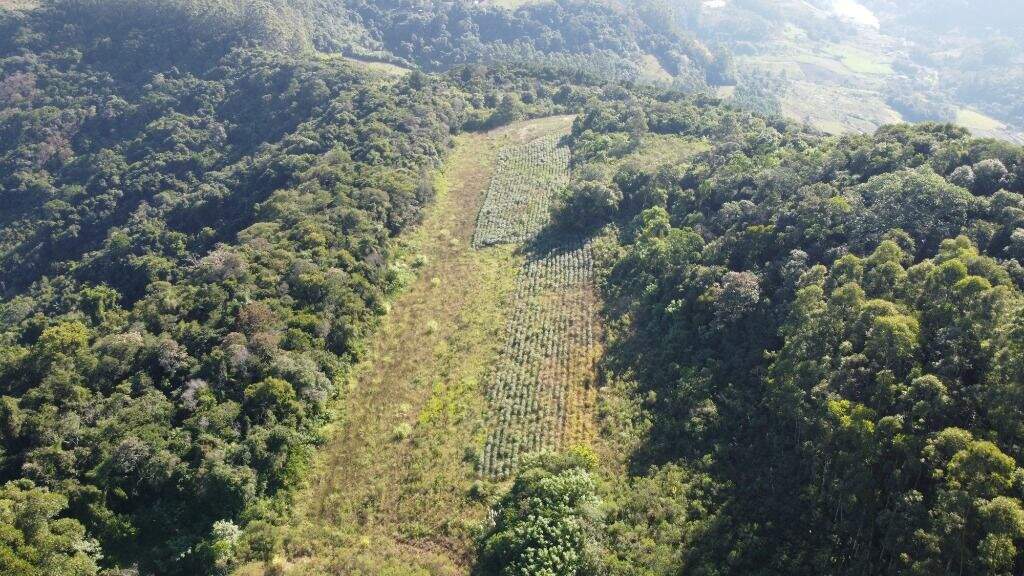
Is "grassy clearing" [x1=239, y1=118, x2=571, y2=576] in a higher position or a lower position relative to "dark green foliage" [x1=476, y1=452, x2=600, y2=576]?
lower

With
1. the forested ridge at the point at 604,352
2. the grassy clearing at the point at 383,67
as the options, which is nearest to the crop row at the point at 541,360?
the forested ridge at the point at 604,352

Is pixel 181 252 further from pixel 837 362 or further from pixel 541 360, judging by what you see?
pixel 837 362

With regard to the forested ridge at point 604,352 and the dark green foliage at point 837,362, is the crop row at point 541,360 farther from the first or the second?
the dark green foliage at point 837,362

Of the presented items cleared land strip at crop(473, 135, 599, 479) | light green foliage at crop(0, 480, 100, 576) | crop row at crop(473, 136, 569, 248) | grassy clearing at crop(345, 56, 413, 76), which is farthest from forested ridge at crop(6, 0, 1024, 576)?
grassy clearing at crop(345, 56, 413, 76)

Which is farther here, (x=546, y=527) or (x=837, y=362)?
(x=837, y=362)

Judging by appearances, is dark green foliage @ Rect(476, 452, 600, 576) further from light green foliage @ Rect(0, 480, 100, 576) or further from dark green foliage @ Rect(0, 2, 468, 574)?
light green foliage @ Rect(0, 480, 100, 576)

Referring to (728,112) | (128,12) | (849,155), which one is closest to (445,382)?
(849,155)

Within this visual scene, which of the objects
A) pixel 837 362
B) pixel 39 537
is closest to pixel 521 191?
pixel 837 362
